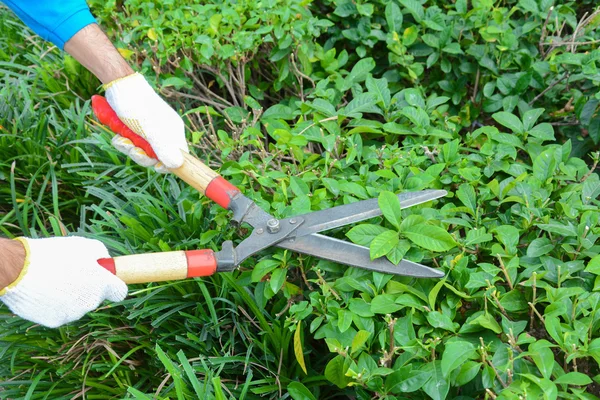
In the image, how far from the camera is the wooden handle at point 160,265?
1848 millimetres

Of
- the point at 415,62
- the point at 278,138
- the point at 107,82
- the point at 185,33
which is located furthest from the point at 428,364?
the point at 185,33

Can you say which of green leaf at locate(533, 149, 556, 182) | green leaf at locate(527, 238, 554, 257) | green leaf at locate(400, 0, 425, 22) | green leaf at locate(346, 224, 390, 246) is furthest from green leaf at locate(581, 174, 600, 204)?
green leaf at locate(400, 0, 425, 22)

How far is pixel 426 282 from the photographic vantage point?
1.89 meters

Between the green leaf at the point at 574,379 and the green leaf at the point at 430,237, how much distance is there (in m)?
0.47

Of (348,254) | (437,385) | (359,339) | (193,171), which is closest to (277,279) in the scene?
(348,254)

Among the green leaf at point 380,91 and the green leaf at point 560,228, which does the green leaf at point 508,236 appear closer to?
the green leaf at point 560,228

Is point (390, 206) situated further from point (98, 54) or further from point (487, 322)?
point (98, 54)

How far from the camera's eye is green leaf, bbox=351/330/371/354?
5.66 feet

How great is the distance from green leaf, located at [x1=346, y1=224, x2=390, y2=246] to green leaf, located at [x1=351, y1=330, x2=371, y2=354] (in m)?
0.29

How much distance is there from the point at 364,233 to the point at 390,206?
0.39ft

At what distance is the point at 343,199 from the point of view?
6.81 ft

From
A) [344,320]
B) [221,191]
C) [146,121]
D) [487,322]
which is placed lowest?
[487,322]

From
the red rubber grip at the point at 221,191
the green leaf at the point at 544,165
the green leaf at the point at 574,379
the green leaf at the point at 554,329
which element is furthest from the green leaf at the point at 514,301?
the red rubber grip at the point at 221,191

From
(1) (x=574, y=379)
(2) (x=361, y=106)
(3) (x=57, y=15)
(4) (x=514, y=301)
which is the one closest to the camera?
(1) (x=574, y=379)
